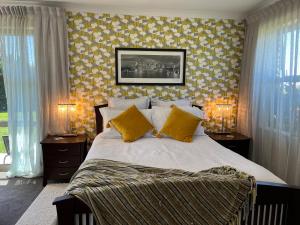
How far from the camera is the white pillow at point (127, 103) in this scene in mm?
3420

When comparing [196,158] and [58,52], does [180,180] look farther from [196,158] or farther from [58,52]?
[58,52]

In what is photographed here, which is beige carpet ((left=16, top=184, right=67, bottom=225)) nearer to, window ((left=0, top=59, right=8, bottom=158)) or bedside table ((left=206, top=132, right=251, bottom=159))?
window ((left=0, top=59, right=8, bottom=158))

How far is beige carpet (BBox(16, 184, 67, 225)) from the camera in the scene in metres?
2.41

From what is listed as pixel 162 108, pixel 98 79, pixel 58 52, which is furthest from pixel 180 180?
pixel 58 52

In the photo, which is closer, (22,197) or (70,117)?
(22,197)

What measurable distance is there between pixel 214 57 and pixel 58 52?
2.41 meters

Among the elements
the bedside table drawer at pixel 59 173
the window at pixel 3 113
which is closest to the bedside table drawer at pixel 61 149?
the bedside table drawer at pixel 59 173

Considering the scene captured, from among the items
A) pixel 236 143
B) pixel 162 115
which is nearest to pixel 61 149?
pixel 162 115

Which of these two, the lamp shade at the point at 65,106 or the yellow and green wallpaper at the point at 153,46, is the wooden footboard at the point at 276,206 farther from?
the lamp shade at the point at 65,106

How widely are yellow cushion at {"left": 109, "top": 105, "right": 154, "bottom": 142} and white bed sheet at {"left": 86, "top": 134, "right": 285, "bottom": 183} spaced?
95 millimetres

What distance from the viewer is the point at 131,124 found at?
9.96 ft

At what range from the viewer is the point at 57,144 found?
3.16 metres

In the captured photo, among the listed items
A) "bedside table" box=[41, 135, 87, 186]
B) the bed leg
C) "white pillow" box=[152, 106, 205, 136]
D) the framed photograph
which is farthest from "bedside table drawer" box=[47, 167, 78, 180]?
the bed leg

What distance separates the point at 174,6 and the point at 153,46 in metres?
0.65
